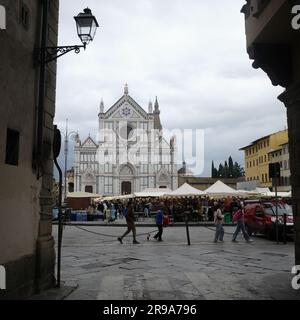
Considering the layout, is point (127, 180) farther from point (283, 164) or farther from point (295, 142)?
point (295, 142)

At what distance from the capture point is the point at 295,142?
6762mm

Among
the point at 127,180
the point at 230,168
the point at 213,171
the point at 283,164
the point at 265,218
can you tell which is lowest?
the point at 265,218

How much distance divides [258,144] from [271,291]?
228 ft

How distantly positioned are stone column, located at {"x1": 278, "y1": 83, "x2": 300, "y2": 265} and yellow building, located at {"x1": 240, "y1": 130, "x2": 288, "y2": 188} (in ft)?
191

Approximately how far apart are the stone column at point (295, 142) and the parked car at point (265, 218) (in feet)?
29.7

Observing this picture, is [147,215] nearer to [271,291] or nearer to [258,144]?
[271,291]

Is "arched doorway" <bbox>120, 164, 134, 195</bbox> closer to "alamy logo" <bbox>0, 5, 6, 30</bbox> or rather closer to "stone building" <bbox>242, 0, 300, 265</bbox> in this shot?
"stone building" <bbox>242, 0, 300, 265</bbox>

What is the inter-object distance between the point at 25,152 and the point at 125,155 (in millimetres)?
61336

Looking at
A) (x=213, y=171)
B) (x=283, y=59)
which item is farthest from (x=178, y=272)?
(x=213, y=171)

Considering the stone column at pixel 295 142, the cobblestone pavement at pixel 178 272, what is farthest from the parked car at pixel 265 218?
the stone column at pixel 295 142

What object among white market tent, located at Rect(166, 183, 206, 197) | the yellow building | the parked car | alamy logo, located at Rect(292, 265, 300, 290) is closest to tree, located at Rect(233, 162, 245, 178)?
the yellow building

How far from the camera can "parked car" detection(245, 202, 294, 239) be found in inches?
632

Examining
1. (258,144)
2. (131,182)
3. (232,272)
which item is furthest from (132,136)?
(232,272)
